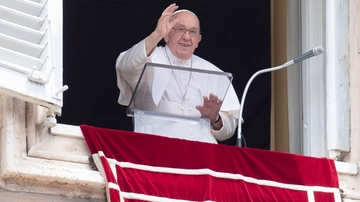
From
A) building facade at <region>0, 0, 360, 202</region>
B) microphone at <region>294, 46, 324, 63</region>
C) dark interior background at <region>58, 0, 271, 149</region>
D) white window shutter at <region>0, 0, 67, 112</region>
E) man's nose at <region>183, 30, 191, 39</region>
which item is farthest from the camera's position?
dark interior background at <region>58, 0, 271, 149</region>

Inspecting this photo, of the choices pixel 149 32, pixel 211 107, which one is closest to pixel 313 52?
pixel 211 107

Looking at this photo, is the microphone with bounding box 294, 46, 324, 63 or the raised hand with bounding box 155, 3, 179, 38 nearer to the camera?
the raised hand with bounding box 155, 3, 179, 38

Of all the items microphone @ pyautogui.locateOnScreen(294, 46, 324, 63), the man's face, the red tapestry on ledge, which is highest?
the man's face

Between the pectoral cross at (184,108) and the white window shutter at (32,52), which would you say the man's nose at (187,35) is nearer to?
the pectoral cross at (184,108)

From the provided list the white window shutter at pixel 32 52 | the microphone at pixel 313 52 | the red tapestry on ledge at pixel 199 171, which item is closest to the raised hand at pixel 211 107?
the red tapestry on ledge at pixel 199 171

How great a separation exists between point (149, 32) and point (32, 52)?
14.6 ft

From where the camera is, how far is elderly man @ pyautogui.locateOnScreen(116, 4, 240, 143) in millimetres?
6871

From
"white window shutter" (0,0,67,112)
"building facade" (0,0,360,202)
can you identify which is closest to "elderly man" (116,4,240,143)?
"building facade" (0,0,360,202)

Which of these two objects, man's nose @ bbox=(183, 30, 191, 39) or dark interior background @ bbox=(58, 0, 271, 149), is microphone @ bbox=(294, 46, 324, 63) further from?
dark interior background @ bbox=(58, 0, 271, 149)

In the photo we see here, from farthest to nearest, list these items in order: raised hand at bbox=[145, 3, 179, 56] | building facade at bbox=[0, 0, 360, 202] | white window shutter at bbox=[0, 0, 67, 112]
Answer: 1. raised hand at bbox=[145, 3, 179, 56]
2. building facade at bbox=[0, 0, 360, 202]
3. white window shutter at bbox=[0, 0, 67, 112]

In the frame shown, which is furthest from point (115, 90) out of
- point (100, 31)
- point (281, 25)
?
point (281, 25)

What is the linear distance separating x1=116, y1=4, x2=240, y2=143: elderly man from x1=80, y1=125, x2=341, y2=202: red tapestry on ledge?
29cm

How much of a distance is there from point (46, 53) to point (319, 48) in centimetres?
144

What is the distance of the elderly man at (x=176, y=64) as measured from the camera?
6871 mm
